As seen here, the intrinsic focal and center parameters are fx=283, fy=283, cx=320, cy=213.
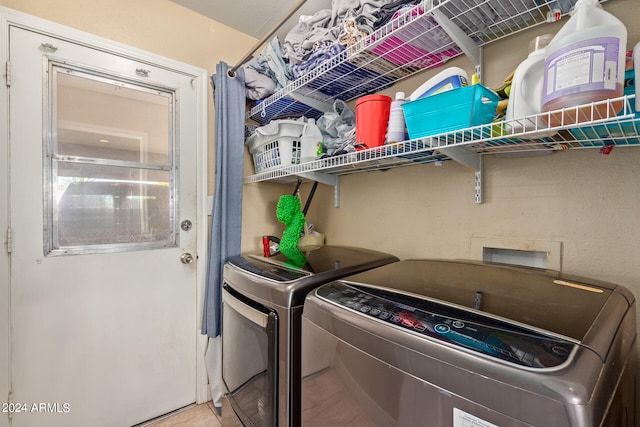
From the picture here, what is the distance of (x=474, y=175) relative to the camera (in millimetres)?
1148

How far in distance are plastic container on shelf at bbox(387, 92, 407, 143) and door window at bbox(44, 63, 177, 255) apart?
4.38ft

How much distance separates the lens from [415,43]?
1107 millimetres

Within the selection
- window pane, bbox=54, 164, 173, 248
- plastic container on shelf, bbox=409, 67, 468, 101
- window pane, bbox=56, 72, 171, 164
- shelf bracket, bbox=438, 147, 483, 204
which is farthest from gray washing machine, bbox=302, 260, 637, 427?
window pane, bbox=56, 72, 171, 164

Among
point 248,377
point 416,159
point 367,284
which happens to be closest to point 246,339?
point 248,377

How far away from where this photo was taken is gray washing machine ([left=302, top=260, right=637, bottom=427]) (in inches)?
16.8

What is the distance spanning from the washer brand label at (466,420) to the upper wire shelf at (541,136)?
0.62 meters

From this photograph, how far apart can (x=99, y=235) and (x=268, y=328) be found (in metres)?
1.16

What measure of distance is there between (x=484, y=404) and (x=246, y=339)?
36.8 inches

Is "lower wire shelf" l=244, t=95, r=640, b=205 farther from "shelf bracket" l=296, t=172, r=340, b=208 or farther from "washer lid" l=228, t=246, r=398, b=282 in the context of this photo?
"washer lid" l=228, t=246, r=398, b=282

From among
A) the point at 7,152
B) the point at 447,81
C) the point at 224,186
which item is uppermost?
the point at 447,81

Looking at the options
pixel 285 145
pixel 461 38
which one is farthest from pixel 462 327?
pixel 285 145

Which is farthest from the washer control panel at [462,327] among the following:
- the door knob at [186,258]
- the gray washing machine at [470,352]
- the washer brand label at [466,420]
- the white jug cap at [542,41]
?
the door knob at [186,258]

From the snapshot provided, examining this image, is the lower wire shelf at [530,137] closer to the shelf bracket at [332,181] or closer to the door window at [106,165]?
the shelf bracket at [332,181]

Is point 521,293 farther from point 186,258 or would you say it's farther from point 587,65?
point 186,258
